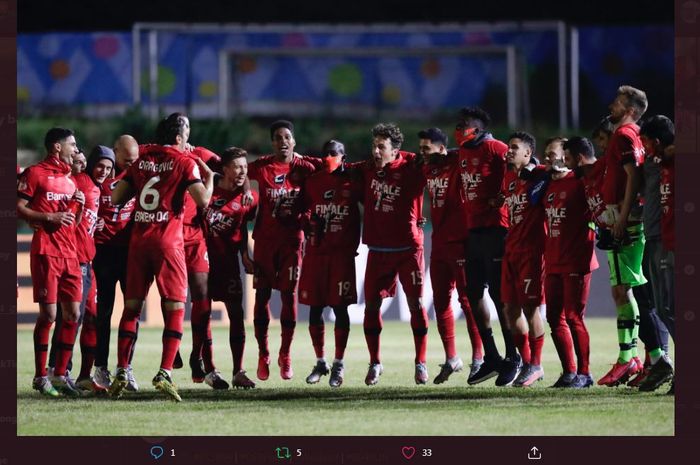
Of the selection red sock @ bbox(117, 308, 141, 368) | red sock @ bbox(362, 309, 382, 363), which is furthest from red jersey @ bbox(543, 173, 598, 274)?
red sock @ bbox(117, 308, 141, 368)

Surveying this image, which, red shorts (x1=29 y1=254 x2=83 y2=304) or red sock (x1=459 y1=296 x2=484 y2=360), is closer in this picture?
red shorts (x1=29 y1=254 x2=83 y2=304)

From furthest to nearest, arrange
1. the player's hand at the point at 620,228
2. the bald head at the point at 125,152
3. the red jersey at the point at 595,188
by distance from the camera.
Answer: the bald head at the point at 125,152 < the red jersey at the point at 595,188 < the player's hand at the point at 620,228

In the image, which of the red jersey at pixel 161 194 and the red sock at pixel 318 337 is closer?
the red jersey at pixel 161 194

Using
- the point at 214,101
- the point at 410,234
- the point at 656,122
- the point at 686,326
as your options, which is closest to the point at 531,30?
the point at 214,101

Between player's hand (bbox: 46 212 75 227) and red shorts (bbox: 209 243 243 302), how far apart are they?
A: 54.5 inches

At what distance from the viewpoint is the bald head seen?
380 inches

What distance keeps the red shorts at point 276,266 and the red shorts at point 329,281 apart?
106mm

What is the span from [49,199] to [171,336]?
1.38 m

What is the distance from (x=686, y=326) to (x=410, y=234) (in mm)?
3761

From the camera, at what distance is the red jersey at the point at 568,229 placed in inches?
355

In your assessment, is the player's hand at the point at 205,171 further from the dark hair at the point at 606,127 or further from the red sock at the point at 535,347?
the dark hair at the point at 606,127

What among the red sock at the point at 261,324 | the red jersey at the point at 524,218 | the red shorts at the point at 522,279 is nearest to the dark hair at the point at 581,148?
the red jersey at the point at 524,218

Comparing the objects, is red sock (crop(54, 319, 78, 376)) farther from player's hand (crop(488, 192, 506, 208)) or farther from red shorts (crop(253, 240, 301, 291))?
player's hand (crop(488, 192, 506, 208))

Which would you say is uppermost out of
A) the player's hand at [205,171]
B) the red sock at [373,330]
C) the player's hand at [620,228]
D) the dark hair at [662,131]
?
the dark hair at [662,131]
